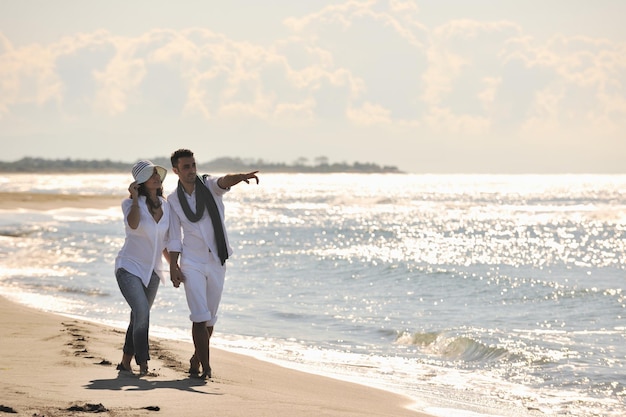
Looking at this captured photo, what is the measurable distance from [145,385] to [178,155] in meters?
1.85

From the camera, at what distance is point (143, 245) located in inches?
299

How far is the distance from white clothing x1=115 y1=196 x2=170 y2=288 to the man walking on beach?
114 millimetres

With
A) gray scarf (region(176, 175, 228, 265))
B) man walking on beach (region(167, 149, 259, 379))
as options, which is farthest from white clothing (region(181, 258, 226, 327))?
gray scarf (region(176, 175, 228, 265))

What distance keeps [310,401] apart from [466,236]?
33830 mm

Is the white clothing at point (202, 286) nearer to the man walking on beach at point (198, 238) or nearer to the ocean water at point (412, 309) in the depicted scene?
the man walking on beach at point (198, 238)

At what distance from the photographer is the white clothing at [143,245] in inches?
297

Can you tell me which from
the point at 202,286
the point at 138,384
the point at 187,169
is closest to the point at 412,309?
the point at 202,286

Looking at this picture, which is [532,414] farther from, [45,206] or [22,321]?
[45,206]

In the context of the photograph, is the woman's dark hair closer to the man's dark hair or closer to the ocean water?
the man's dark hair

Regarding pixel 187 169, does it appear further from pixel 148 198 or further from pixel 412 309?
pixel 412 309

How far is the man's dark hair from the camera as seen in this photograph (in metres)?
7.65

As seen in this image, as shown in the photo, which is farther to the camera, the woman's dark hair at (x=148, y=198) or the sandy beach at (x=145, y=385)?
the woman's dark hair at (x=148, y=198)

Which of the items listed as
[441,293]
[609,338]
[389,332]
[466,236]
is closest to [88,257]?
[441,293]

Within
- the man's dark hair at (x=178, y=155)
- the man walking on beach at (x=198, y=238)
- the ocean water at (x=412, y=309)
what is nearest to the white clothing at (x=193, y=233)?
the man walking on beach at (x=198, y=238)
